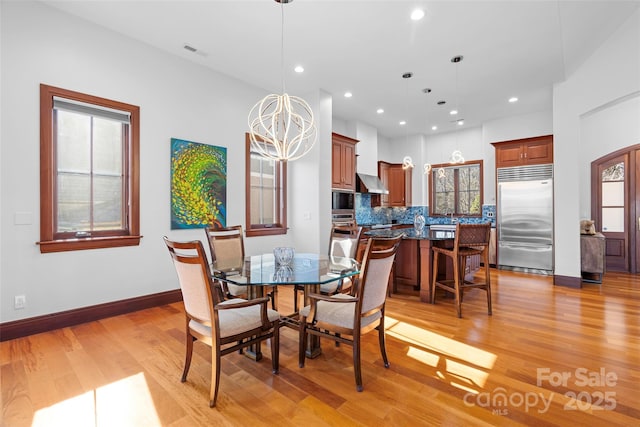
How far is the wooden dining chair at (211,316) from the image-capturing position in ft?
5.83

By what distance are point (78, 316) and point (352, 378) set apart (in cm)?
294

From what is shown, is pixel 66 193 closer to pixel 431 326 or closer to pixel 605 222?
pixel 431 326

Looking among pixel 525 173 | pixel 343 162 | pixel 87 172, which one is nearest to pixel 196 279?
pixel 87 172

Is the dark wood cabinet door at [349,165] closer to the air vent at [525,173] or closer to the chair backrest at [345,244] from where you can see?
the chair backrest at [345,244]

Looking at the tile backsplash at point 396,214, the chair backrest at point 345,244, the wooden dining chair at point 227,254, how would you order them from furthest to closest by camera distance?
the tile backsplash at point 396,214, the chair backrest at point 345,244, the wooden dining chair at point 227,254

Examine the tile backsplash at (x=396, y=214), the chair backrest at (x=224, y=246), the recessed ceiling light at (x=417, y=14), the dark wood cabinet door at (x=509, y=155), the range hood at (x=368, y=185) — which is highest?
the recessed ceiling light at (x=417, y=14)

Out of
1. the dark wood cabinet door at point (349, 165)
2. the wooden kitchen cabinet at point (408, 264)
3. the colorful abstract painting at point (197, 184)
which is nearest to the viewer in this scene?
the colorful abstract painting at point (197, 184)

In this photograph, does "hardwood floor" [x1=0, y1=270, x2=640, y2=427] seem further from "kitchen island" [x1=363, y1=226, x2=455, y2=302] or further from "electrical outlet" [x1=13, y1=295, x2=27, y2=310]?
"kitchen island" [x1=363, y1=226, x2=455, y2=302]

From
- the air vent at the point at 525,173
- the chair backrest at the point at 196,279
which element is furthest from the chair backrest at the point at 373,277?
the air vent at the point at 525,173

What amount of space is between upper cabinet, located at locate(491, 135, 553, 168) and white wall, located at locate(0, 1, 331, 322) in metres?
5.34

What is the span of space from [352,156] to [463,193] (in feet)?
10.5

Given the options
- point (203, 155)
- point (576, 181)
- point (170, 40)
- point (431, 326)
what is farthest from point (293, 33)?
point (576, 181)

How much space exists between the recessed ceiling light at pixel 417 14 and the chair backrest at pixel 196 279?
3.05 m

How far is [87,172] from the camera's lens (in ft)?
10.5
